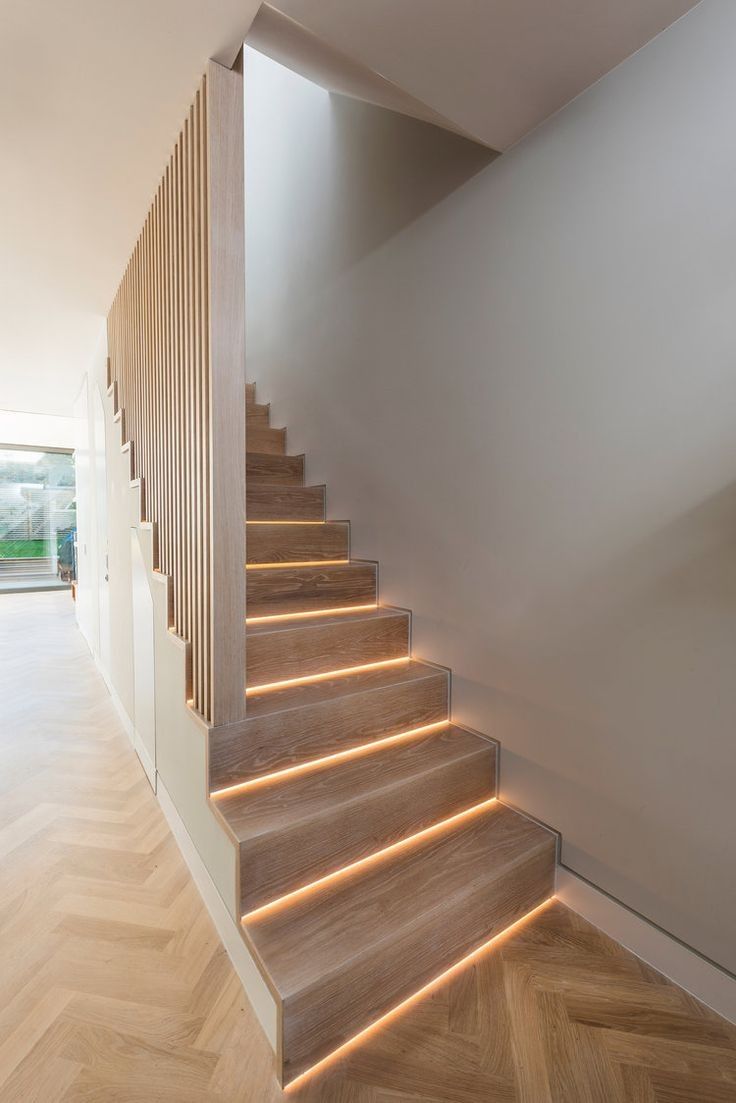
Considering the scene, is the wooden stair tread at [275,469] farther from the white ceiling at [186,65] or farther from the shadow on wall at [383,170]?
the white ceiling at [186,65]

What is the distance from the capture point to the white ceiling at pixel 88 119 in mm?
1460

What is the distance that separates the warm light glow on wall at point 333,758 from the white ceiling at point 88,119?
2.30 metres

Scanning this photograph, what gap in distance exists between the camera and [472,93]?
1.71 meters

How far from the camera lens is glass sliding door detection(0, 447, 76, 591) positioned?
8.51m

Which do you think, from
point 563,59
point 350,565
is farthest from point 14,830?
point 563,59

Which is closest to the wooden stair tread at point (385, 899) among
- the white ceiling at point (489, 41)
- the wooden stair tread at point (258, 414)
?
the white ceiling at point (489, 41)

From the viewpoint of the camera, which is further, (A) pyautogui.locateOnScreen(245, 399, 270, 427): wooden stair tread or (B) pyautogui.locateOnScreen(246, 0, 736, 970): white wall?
(A) pyautogui.locateOnScreen(245, 399, 270, 427): wooden stair tread

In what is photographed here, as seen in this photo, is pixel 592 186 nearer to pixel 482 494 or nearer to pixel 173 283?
pixel 482 494

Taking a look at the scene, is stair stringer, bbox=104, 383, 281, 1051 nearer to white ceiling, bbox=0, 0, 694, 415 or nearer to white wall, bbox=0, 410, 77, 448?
white ceiling, bbox=0, 0, 694, 415

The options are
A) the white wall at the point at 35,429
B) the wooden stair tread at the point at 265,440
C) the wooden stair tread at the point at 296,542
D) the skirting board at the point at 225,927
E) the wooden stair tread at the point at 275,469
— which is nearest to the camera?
the skirting board at the point at 225,927

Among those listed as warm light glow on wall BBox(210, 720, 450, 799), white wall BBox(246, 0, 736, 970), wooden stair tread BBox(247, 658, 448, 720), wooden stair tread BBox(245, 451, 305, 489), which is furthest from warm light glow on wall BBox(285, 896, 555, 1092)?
wooden stair tread BBox(245, 451, 305, 489)

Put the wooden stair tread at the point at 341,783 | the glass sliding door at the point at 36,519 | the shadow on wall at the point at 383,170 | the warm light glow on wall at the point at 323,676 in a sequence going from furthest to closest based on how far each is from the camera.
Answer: the glass sliding door at the point at 36,519, the shadow on wall at the point at 383,170, the warm light glow on wall at the point at 323,676, the wooden stair tread at the point at 341,783

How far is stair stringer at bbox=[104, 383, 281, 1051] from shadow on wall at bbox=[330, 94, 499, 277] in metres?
1.79

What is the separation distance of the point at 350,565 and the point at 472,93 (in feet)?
6.43
